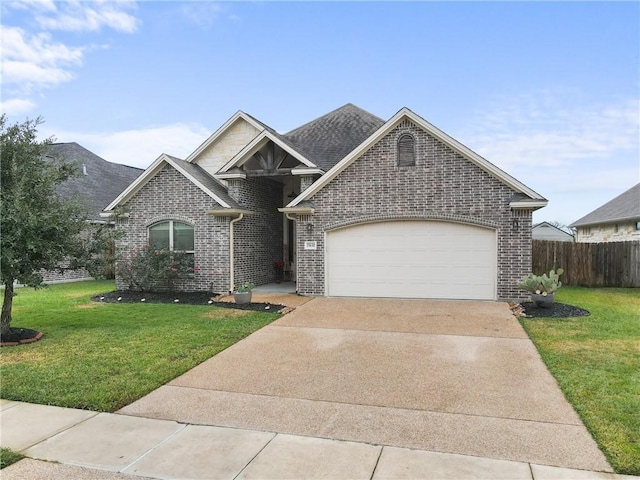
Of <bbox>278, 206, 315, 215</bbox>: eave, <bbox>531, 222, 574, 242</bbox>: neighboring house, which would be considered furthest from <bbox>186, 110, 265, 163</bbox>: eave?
<bbox>531, 222, 574, 242</bbox>: neighboring house

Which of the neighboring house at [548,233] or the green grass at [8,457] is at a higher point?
the neighboring house at [548,233]

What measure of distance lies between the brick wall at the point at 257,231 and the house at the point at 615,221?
53.9ft

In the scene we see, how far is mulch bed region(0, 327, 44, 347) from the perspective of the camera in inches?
310

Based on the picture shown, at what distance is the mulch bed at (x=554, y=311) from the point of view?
10.3 metres

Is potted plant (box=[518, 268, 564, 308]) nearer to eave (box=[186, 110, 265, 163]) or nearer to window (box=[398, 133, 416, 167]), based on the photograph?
window (box=[398, 133, 416, 167])

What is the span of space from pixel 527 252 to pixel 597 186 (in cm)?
2228

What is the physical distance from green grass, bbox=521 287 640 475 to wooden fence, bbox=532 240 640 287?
5.77 metres

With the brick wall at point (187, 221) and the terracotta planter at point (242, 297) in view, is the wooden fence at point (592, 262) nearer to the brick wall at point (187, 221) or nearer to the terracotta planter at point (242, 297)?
the terracotta planter at point (242, 297)

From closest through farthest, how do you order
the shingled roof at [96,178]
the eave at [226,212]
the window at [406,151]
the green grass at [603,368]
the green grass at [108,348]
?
1. the green grass at [603,368]
2. the green grass at [108,348]
3. the window at [406,151]
4. the eave at [226,212]
5. the shingled roof at [96,178]

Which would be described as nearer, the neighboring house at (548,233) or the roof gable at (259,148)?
the roof gable at (259,148)

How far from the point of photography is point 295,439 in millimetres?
4203

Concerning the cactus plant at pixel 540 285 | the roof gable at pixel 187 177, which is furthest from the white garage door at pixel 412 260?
the roof gable at pixel 187 177

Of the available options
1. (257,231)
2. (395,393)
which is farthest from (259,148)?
(395,393)

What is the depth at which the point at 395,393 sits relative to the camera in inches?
216
